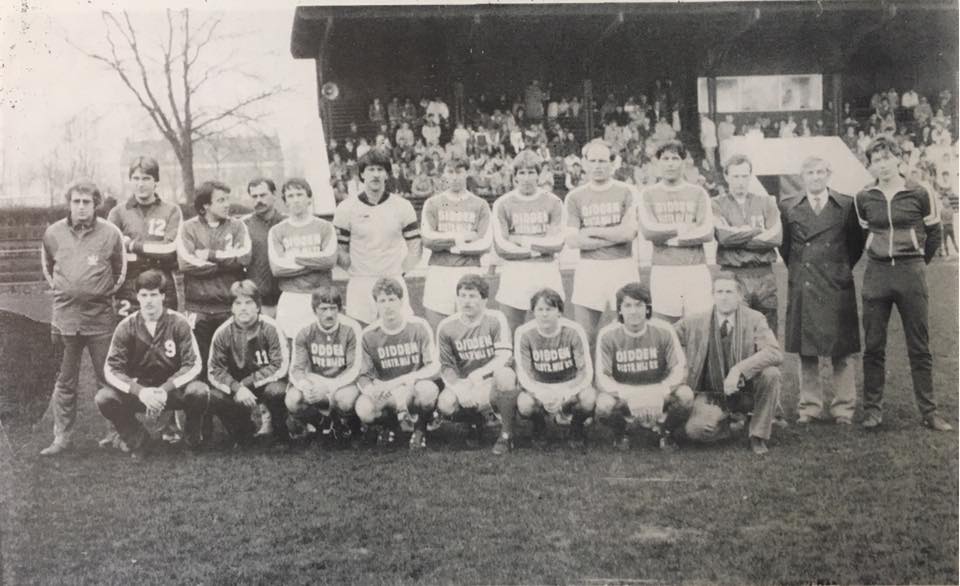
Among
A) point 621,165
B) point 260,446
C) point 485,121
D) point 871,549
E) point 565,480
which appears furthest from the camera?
point 485,121

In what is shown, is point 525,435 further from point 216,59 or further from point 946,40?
point 946,40

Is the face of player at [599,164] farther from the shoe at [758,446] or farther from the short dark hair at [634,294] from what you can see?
the shoe at [758,446]

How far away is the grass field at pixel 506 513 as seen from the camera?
3434 millimetres

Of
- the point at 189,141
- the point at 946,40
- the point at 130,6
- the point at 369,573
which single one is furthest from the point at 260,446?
the point at 946,40

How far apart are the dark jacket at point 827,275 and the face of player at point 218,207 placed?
3001mm

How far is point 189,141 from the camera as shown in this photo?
13.4 ft

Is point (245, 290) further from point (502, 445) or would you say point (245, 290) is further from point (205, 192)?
point (502, 445)

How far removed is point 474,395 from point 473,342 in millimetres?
273

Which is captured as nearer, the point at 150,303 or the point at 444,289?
the point at 150,303

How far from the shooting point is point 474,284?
12.9ft

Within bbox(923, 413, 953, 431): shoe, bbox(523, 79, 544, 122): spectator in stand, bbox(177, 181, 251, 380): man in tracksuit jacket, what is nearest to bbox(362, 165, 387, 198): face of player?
bbox(177, 181, 251, 380): man in tracksuit jacket

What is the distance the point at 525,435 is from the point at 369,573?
1.01 meters

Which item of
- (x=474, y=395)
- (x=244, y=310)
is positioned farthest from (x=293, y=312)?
(x=474, y=395)

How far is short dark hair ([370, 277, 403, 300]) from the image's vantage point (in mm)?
3968
